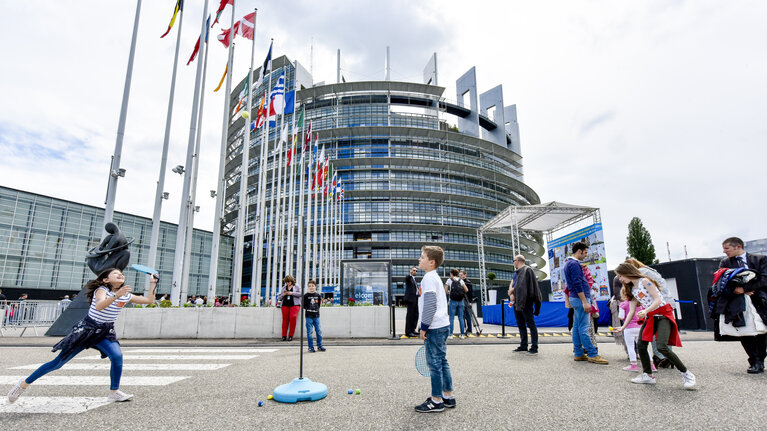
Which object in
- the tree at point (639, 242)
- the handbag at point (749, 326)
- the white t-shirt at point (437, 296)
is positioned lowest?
the handbag at point (749, 326)

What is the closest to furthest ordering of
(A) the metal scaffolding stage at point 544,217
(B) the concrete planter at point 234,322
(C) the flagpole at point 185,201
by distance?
(B) the concrete planter at point 234,322, (C) the flagpole at point 185,201, (A) the metal scaffolding stage at point 544,217

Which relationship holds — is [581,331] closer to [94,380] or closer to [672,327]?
[672,327]

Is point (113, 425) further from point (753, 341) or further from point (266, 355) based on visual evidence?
point (753, 341)

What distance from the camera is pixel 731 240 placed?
5.86 meters

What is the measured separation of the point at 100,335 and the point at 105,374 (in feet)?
7.84

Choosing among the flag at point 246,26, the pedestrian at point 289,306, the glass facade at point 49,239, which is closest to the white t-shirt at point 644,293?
the pedestrian at point 289,306

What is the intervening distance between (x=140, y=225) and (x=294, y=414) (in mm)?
45956

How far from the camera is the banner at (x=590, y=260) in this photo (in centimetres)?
1783

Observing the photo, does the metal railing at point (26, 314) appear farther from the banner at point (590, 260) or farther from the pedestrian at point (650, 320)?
the banner at point (590, 260)

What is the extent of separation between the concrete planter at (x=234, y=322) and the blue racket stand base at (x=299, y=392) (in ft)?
25.8

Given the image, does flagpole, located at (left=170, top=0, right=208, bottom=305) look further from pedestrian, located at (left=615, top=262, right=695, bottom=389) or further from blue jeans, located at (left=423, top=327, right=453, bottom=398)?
pedestrian, located at (left=615, top=262, right=695, bottom=389)

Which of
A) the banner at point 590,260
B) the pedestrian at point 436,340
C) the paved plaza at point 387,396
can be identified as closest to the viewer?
the paved plaza at point 387,396

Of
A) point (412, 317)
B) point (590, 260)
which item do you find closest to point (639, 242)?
point (590, 260)

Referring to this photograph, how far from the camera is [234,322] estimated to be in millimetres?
12383
